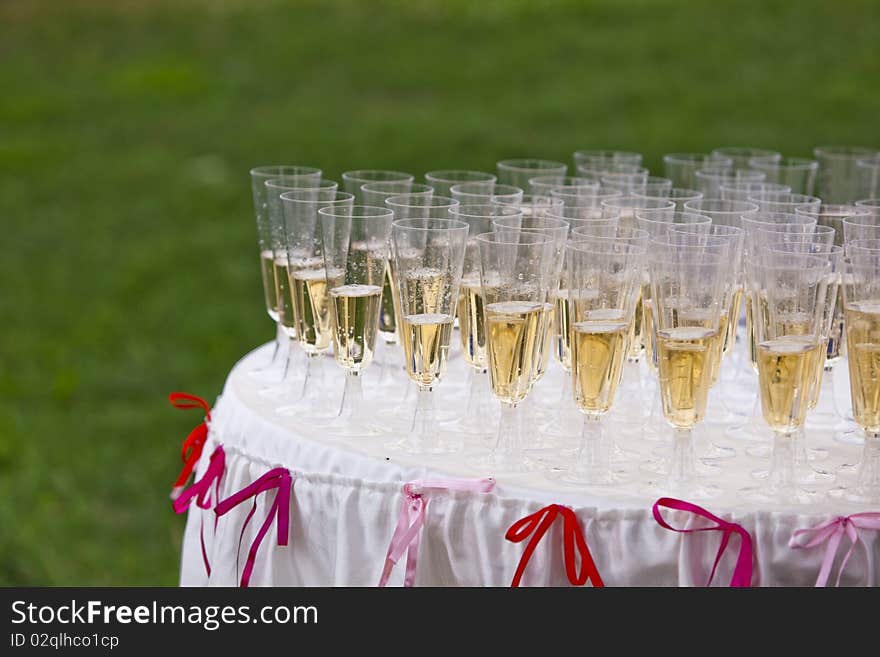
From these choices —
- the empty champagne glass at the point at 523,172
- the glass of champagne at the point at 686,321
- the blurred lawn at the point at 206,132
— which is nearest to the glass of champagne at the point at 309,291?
the empty champagne glass at the point at 523,172

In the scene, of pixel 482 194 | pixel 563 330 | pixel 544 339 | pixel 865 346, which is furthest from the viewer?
pixel 482 194

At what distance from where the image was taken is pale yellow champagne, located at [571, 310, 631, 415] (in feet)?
7.51

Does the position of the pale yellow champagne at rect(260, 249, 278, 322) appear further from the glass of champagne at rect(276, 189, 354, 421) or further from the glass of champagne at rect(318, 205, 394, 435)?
the glass of champagne at rect(318, 205, 394, 435)

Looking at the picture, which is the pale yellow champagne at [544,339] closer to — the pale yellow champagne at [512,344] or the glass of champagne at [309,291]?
the pale yellow champagne at [512,344]

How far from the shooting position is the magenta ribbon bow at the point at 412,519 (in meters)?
2.38

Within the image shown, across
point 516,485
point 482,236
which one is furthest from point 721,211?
point 516,485

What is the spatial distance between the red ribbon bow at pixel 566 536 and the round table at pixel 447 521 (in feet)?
0.08

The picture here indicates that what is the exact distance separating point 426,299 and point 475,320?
150 millimetres

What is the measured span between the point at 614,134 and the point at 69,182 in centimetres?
424

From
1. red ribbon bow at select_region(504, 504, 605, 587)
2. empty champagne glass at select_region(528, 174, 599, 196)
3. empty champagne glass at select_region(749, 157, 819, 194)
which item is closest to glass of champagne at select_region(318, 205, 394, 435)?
red ribbon bow at select_region(504, 504, 605, 587)

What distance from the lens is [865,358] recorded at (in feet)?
7.26

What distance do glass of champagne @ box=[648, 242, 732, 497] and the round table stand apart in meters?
0.12

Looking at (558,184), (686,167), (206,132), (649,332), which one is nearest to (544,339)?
(649,332)

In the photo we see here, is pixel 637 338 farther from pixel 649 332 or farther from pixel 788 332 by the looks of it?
pixel 788 332
